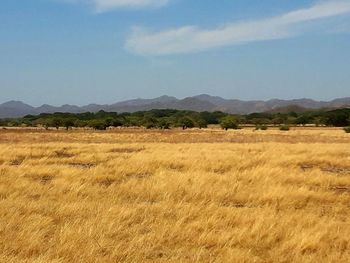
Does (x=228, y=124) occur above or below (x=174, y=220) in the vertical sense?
below

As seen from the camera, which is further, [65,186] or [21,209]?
[65,186]

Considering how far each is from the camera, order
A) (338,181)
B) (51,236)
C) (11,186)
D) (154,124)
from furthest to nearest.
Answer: (154,124) → (338,181) → (11,186) → (51,236)

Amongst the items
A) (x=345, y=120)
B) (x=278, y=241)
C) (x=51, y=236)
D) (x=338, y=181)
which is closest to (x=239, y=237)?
(x=278, y=241)

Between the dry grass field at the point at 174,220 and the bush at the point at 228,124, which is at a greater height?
the dry grass field at the point at 174,220

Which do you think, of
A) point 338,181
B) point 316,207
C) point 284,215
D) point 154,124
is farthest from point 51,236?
point 154,124

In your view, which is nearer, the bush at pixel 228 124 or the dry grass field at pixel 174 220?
the dry grass field at pixel 174 220

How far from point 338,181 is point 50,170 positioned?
893 cm

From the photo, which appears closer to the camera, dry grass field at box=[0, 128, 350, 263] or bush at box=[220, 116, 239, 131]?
dry grass field at box=[0, 128, 350, 263]

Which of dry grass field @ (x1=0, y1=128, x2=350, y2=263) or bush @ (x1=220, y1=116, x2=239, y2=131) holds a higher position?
dry grass field @ (x1=0, y1=128, x2=350, y2=263)

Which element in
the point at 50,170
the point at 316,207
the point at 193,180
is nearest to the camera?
the point at 316,207

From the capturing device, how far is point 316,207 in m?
10.0

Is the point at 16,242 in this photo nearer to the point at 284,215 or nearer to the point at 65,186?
the point at 284,215

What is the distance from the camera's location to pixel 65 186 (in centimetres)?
1163

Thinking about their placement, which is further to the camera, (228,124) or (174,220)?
(228,124)
